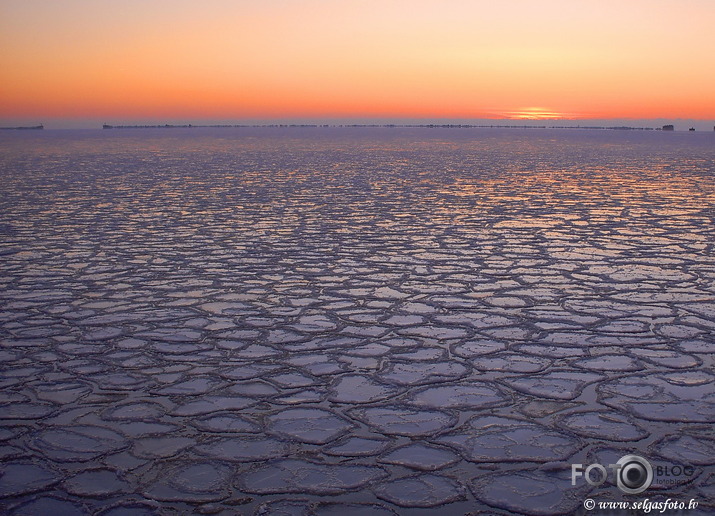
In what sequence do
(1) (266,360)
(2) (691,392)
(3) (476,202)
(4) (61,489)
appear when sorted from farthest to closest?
(3) (476,202)
(1) (266,360)
(2) (691,392)
(4) (61,489)

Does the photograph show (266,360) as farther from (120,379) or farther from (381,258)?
(381,258)

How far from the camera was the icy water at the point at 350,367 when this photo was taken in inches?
111

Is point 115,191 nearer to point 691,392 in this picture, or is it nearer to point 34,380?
point 34,380

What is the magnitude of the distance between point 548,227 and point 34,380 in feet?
22.9

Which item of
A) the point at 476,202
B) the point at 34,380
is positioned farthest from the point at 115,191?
the point at 34,380

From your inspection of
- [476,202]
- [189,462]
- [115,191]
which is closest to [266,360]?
[189,462]

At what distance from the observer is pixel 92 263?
700 cm

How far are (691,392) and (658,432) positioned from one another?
581mm

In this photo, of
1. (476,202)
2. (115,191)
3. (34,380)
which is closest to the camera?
(34,380)

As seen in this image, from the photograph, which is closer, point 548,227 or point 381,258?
point 381,258

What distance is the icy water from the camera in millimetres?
2822

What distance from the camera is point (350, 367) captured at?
4.10 metres

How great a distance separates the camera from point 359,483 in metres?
2.82

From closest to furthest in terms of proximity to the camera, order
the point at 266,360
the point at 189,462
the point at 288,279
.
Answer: the point at 189,462, the point at 266,360, the point at 288,279
